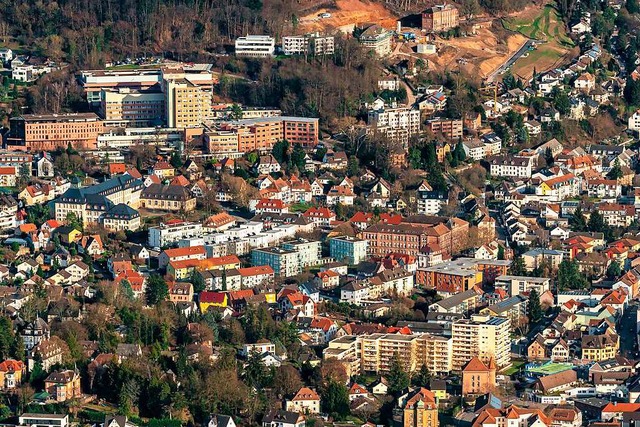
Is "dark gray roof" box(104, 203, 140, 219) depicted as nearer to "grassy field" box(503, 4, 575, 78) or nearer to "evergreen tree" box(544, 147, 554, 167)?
"evergreen tree" box(544, 147, 554, 167)

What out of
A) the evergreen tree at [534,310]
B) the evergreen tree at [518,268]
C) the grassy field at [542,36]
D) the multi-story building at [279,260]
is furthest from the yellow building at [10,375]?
the grassy field at [542,36]

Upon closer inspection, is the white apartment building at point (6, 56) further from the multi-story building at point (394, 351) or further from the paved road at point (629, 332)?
the paved road at point (629, 332)

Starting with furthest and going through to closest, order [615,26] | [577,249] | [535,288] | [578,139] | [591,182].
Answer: [615,26]
[578,139]
[591,182]
[577,249]
[535,288]

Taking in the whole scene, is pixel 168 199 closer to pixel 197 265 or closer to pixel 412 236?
pixel 197 265

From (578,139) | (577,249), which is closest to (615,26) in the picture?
(578,139)

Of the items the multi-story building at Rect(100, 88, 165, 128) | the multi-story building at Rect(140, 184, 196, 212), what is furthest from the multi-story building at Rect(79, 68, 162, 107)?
the multi-story building at Rect(140, 184, 196, 212)

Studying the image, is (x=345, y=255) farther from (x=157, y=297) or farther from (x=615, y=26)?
(x=615, y=26)

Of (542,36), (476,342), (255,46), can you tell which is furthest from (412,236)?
(542,36)
